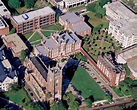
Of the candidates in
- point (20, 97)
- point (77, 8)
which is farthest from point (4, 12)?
point (20, 97)

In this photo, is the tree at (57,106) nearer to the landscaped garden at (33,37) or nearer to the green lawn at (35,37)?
the landscaped garden at (33,37)

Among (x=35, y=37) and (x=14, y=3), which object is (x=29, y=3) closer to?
(x=14, y=3)

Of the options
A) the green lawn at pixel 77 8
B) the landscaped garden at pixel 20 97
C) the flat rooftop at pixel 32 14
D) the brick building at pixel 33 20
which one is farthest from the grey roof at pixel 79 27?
the landscaped garden at pixel 20 97

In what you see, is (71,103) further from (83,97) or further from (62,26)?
(62,26)

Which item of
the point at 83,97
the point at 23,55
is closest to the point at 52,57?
the point at 23,55

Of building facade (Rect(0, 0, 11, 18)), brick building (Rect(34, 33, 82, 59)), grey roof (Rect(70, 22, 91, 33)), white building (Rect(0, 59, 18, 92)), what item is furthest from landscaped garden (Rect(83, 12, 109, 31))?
white building (Rect(0, 59, 18, 92))
